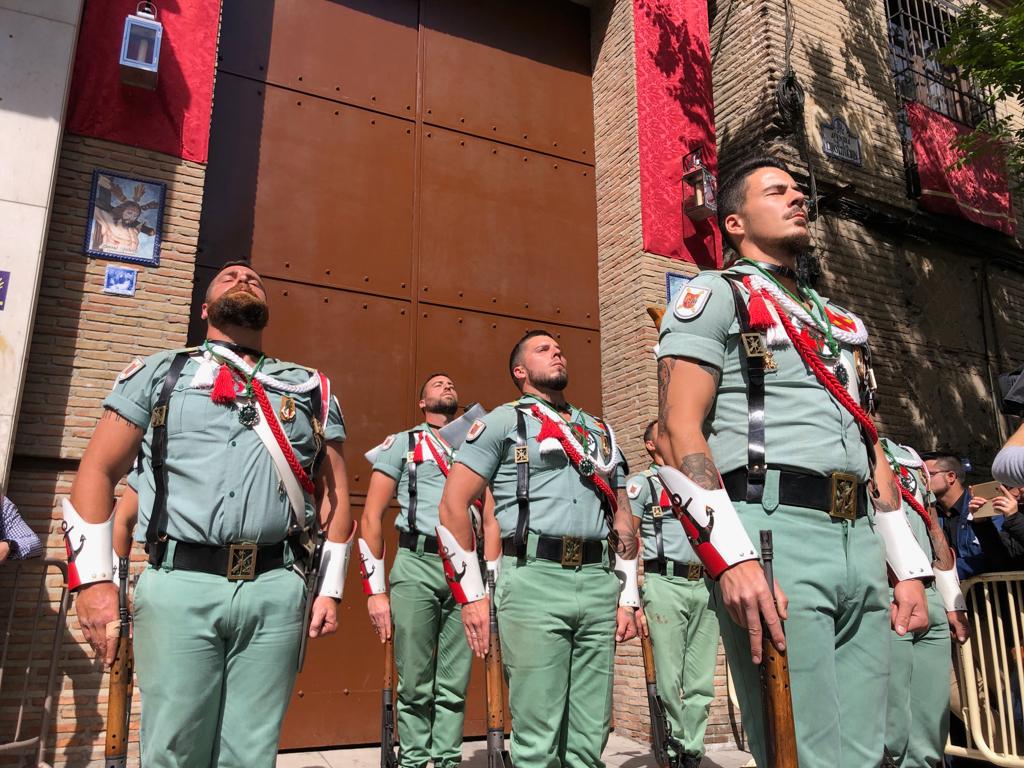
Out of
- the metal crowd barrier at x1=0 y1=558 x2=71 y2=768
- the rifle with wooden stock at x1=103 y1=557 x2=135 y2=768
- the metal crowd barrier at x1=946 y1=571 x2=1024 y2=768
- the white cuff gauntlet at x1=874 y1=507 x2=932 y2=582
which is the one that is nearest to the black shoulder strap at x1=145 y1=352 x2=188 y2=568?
the rifle with wooden stock at x1=103 y1=557 x2=135 y2=768

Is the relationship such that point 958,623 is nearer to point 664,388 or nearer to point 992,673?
point 992,673

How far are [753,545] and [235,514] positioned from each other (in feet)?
5.97

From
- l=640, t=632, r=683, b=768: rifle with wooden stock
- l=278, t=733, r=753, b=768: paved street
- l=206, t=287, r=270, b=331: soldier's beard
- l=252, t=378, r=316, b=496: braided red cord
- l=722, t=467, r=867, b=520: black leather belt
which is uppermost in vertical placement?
l=206, t=287, r=270, b=331: soldier's beard

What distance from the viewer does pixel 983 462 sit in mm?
11172

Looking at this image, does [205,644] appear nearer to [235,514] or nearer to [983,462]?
[235,514]

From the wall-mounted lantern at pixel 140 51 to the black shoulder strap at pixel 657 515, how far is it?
17.5ft

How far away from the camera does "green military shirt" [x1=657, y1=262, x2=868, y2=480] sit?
2.53 meters

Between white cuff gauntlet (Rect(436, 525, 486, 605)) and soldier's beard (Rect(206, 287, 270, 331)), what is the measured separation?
1.64m

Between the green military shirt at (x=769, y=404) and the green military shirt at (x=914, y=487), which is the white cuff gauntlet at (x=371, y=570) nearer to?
the green military shirt at (x=914, y=487)

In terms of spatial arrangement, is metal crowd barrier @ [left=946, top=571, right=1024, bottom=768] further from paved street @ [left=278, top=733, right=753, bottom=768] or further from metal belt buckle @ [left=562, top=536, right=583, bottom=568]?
metal belt buckle @ [left=562, top=536, right=583, bottom=568]

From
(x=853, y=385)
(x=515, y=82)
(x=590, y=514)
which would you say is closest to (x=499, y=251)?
(x=515, y=82)

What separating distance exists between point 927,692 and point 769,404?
10.8 ft

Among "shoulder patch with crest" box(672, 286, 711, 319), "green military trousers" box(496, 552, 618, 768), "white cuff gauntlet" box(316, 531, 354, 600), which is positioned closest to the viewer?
"shoulder patch with crest" box(672, 286, 711, 319)

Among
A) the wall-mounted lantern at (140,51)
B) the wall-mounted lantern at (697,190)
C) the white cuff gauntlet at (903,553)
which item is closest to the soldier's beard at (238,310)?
the white cuff gauntlet at (903,553)
